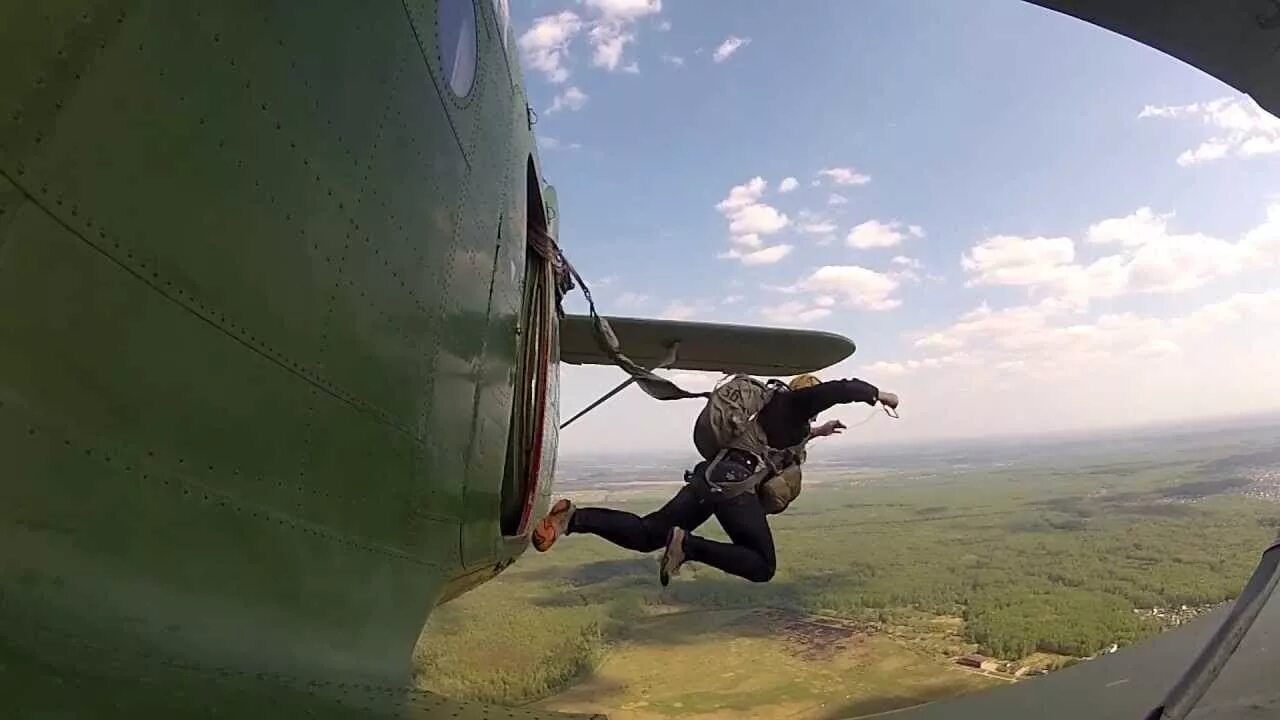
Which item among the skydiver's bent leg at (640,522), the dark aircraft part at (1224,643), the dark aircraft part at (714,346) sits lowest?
the dark aircraft part at (1224,643)

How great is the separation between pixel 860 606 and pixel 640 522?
17.7 m

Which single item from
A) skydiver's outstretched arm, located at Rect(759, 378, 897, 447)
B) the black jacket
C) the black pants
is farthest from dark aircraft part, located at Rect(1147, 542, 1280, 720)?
the black pants

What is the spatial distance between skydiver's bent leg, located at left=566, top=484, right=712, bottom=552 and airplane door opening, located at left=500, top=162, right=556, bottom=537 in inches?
30.9

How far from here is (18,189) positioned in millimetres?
1220

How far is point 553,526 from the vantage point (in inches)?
209

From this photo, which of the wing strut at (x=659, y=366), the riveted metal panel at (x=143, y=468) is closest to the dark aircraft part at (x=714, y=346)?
the wing strut at (x=659, y=366)

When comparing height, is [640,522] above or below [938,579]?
above

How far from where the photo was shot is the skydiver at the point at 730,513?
5109 millimetres

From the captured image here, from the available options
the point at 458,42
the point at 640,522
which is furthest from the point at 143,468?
the point at 640,522

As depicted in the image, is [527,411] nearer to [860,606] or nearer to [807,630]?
[807,630]

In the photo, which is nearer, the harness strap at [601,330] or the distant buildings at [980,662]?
the harness strap at [601,330]

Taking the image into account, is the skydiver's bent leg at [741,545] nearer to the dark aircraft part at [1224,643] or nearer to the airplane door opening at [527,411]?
the airplane door opening at [527,411]

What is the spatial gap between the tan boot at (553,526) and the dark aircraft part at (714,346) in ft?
7.74

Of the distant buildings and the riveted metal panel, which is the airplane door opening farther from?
the distant buildings
